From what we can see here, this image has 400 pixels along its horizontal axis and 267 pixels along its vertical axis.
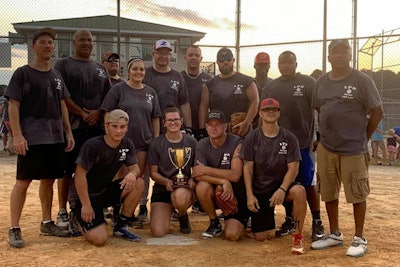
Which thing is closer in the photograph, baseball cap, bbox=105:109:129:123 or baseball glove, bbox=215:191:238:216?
baseball cap, bbox=105:109:129:123

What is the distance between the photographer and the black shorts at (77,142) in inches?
212

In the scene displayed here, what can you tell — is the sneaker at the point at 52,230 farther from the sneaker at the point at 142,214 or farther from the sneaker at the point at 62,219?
the sneaker at the point at 142,214

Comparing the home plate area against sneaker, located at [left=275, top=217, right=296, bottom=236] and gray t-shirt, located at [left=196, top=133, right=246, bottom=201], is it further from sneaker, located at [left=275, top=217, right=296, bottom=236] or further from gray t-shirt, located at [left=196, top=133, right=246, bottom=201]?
sneaker, located at [left=275, top=217, right=296, bottom=236]

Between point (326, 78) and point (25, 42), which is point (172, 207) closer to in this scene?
point (326, 78)

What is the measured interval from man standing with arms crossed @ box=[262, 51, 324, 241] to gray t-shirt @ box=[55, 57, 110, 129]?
2.04 m

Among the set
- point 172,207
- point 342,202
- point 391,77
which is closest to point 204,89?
point 172,207

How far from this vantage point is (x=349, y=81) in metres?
4.58

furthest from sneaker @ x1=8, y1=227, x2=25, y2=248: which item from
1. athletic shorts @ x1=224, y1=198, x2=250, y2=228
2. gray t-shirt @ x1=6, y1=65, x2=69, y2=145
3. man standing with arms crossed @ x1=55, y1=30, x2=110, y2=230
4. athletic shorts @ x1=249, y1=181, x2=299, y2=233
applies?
athletic shorts @ x1=249, y1=181, x2=299, y2=233

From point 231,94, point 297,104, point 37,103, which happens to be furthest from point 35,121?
point 297,104

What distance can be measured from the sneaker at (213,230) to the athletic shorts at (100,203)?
3.48 ft

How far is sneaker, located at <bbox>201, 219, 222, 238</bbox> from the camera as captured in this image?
16.9ft

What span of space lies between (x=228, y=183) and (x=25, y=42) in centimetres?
964

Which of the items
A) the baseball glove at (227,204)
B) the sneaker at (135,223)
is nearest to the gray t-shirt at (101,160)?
the sneaker at (135,223)

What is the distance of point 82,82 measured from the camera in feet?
17.6
